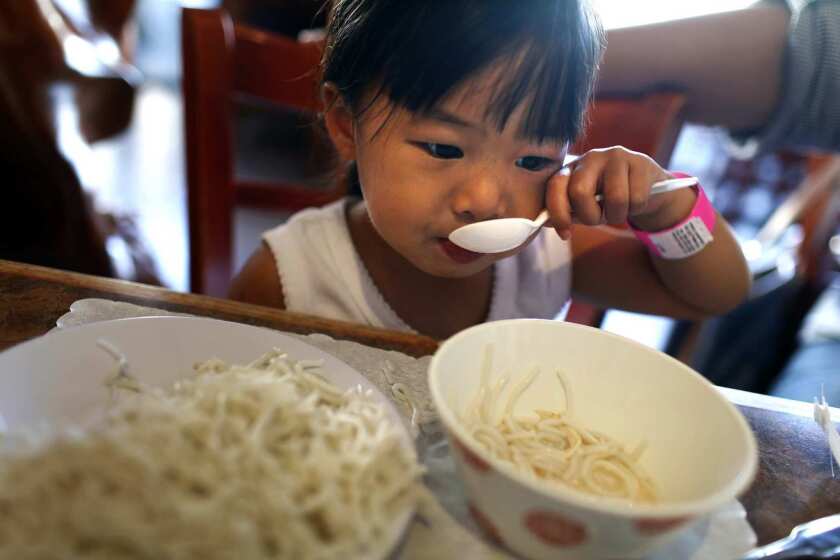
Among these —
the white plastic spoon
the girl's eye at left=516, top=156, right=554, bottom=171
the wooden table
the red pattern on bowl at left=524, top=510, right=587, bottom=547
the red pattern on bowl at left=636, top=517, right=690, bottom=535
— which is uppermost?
the girl's eye at left=516, top=156, right=554, bottom=171

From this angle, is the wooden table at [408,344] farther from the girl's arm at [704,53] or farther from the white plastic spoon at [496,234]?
the girl's arm at [704,53]

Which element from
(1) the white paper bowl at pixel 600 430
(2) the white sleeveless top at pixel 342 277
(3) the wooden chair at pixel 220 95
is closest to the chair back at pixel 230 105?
(3) the wooden chair at pixel 220 95

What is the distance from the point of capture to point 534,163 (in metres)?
0.68

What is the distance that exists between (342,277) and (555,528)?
0.62 m

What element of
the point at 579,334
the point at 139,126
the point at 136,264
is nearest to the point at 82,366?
the point at 579,334

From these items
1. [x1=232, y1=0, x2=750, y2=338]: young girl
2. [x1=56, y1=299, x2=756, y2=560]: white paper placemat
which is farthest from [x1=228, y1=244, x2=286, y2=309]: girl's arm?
[x1=56, y1=299, x2=756, y2=560]: white paper placemat

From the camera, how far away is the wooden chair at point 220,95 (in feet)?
2.89

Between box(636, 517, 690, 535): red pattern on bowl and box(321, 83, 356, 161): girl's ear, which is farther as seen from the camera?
box(321, 83, 356, 161): girl's ear

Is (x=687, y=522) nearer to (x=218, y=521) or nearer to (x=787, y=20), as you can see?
(x=218, y=521)

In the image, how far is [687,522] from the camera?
34 cm

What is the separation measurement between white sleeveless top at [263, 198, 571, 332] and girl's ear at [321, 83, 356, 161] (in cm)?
15

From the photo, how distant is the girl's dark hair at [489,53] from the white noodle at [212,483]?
37 centimetres

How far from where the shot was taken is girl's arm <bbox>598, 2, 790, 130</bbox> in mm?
963

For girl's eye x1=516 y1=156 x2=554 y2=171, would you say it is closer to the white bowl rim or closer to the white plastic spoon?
the white plastic spoon
